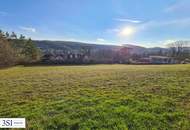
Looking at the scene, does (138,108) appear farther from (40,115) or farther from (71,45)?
(71,45)

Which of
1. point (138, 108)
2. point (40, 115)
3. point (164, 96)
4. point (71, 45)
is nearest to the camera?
point (40, 115)

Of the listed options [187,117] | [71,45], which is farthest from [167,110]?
[71,45]

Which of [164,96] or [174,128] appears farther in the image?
[164,96]

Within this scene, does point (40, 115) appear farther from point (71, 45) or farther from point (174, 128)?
point (71, 45)

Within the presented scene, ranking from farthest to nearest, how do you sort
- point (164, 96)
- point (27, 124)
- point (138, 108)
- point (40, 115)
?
point (164, 96)
point (138, 108)
point (40, 115)
point (27, 124)

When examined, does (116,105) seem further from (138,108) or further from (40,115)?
(40,115)

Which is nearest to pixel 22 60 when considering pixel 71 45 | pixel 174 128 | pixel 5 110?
pixel 5 110

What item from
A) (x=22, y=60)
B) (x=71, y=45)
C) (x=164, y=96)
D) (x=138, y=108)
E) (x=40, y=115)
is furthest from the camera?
(x=71, y=45)

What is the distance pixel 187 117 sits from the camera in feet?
19.3

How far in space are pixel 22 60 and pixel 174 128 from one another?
2175 inches

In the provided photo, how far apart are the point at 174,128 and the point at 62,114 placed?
3.25m

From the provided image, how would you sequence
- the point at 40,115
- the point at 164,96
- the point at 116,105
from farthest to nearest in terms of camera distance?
the point at 164,96
the point at 116,105
the point at 40,115

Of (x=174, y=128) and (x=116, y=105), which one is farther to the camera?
(x=116, y=105)

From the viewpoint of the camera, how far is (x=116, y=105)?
23.3ft
